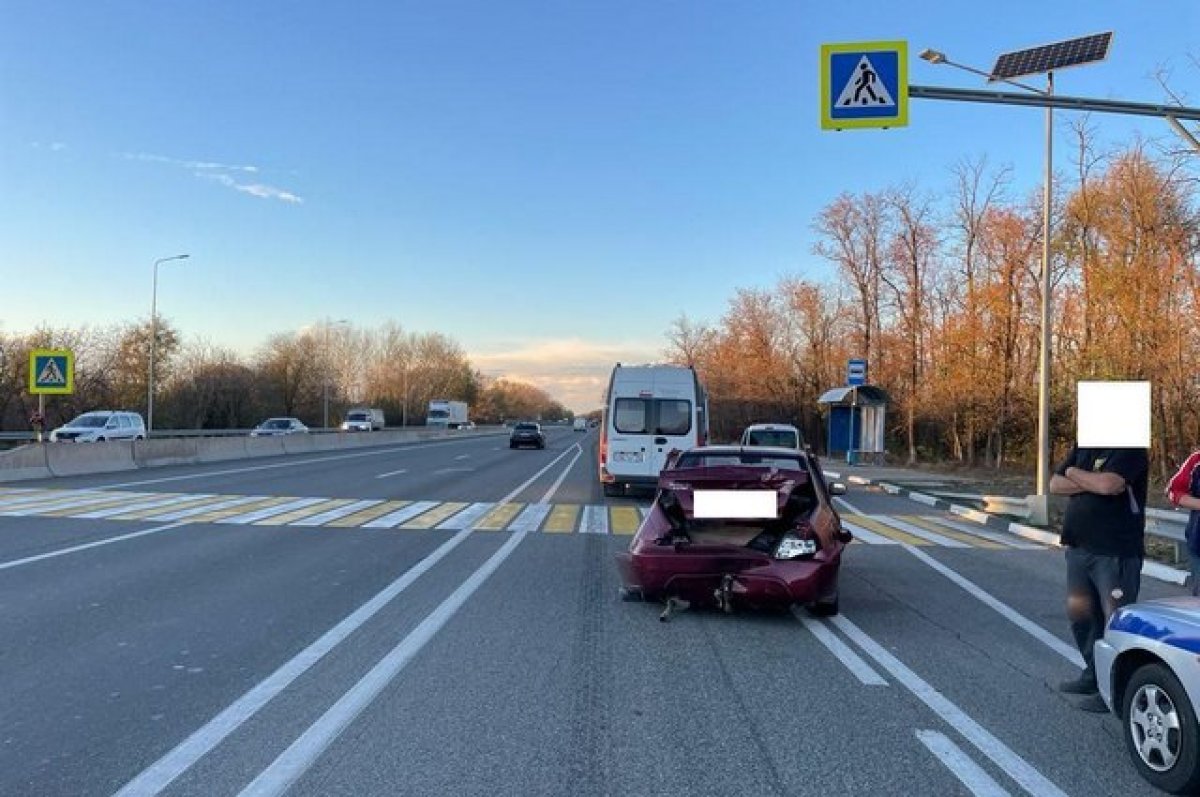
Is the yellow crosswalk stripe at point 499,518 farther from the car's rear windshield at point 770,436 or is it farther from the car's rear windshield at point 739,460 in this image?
the car's rear windshield at point 770,436

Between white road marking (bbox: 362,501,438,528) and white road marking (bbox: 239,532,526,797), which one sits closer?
white road marking (bbox: 239,532,526,797)

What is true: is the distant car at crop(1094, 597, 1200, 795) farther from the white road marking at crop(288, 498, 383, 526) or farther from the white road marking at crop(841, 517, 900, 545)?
the white road marking at crop(288, 498, 383, 526)

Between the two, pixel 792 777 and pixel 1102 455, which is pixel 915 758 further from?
pixel 1102 455

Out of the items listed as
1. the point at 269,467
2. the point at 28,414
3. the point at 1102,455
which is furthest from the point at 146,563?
the point at 28,414

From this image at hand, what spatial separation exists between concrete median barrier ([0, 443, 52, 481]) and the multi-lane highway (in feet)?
39.3

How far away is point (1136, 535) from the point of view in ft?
17.6

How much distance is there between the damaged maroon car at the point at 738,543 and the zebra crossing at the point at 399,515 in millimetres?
5574

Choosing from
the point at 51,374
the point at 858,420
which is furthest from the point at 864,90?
the point at 858,420

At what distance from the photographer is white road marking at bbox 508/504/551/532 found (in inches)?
531

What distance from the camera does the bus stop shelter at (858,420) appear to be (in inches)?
1356

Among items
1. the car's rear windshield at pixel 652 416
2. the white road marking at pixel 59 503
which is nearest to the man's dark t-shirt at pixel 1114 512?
the car's rear windshield at pixel 652 416

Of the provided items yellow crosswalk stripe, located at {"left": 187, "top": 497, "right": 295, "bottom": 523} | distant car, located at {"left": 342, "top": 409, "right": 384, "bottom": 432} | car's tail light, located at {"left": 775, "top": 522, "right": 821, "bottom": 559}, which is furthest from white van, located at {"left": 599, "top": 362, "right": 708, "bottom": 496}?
distant car, located at {"left": 342, "top": 409, "right": 384, "bottom": 432}

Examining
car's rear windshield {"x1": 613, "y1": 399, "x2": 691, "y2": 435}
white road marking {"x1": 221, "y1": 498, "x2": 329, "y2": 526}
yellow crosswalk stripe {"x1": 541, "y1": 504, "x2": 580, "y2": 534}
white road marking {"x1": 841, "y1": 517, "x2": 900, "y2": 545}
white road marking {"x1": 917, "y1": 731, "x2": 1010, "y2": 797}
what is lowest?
white road marking {"x1": 841, "y1": 517, "x2": 900, "y2": 545}

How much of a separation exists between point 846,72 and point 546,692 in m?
8.29
